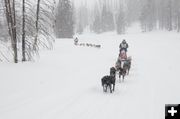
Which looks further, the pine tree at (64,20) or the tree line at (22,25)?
the pine tree at (64,20)

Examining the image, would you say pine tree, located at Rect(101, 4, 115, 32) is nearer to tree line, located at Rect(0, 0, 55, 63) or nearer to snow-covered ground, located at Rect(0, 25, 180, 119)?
tree line, located at Rect(0, 0, 55, 63)

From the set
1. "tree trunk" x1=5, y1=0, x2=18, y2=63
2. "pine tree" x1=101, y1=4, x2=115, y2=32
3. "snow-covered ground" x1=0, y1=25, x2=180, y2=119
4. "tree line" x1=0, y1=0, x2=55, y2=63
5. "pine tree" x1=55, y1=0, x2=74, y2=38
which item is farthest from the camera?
"pine tree" x1=101, y1=4, x2=115, y2=32

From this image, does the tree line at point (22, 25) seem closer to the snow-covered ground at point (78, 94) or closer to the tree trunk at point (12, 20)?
the tree trunk at point (12, 20)

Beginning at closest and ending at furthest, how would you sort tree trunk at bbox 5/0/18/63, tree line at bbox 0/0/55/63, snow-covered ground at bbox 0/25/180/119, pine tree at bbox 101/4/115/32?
1. snow-covered ground at bbox 0/25/180/119
2. tree trunk at bbox 5/0/18/63
3. tree line at bbox 0/0/55/63
4. pine tree at bbox 101/4/115/32

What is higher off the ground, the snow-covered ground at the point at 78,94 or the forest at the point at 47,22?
the forest at the point at 47,22

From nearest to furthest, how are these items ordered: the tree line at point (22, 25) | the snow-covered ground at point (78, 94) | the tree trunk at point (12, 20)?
the snow-covered ground at point (78, 94) → the tree trunk at point (12, 20) → the tree line at point (22, 25)

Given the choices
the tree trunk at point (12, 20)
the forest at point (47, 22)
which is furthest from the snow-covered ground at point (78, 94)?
the forest at point (47, 22)

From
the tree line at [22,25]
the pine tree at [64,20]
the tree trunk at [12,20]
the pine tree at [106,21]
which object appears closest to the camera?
the tree trunk at [12,20]

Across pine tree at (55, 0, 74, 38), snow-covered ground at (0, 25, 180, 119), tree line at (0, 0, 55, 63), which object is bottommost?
snow-covered ground at (0, 25, 180, 119)

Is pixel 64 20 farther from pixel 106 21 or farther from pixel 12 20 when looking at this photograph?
pixel 106 21

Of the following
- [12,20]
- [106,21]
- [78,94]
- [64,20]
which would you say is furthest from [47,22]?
[106,21]

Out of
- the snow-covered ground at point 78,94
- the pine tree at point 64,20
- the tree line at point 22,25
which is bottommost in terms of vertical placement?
the snow-covered ground at point 78,94

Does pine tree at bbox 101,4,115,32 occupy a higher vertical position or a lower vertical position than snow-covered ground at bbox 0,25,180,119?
higher

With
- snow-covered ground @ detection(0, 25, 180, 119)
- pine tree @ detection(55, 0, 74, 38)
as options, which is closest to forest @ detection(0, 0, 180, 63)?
pine tree @ detection(55, 0, 74, 38)
